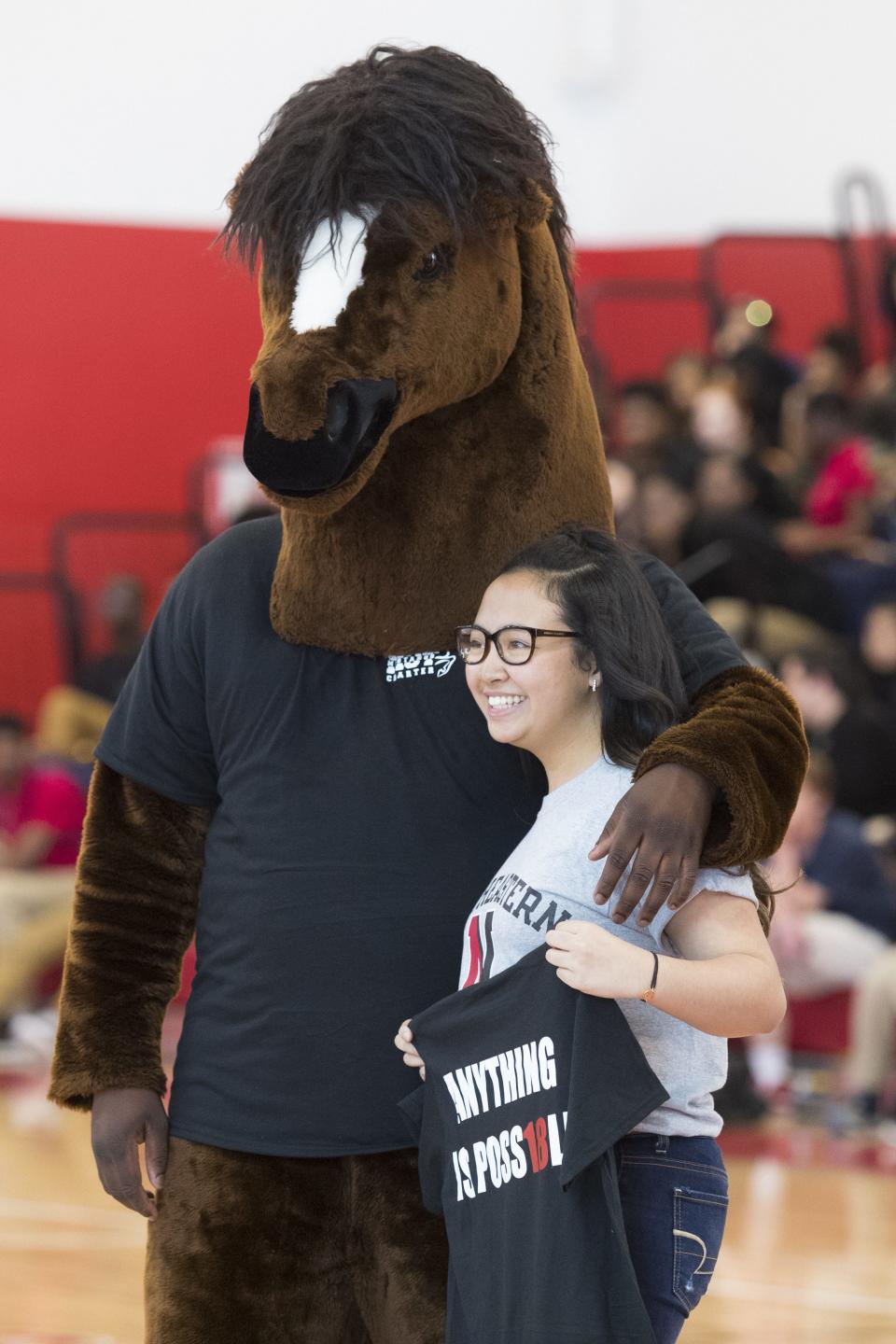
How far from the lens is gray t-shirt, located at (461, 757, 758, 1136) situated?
1.92m

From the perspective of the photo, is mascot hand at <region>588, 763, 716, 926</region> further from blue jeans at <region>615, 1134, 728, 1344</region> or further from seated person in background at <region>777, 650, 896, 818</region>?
seated person in background at <region>777, 650, 896, 818</region>

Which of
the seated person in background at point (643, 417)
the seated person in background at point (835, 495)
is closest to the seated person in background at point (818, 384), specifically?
the seated person in background at point (835, 495)

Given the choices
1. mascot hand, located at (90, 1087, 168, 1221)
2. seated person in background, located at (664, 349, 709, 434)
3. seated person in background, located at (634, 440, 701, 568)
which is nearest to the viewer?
mascot hand, located at (90, 1087, 168, 1221)

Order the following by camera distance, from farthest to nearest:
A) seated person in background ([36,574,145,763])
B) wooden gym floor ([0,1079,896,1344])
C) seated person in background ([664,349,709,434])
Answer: seated person in background ([664,349,709,434]) < seated person in background ([36,574,145,763]) < wooden gym floor ([0,1079,896,1344])

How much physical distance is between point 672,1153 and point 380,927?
381 mm

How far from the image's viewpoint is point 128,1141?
2139 millimetres

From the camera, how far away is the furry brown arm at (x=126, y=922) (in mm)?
2197

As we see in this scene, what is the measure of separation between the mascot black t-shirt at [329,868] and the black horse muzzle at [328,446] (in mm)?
178

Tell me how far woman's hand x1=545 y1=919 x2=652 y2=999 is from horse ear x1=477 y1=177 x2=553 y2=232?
0.72 m

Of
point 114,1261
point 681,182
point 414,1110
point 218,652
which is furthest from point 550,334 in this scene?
point 681,182

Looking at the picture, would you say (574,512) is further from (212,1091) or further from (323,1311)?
(323,1311)

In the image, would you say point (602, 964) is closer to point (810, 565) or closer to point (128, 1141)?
point (128, 1141)

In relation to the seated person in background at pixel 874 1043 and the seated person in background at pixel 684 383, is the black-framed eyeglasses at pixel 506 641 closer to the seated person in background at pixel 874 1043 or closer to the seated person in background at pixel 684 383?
the seated person in background at pixel 874 1043

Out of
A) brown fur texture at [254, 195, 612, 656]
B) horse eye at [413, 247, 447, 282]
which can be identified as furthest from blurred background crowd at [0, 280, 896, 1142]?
horse eye at [413, 247, 447, 282]
